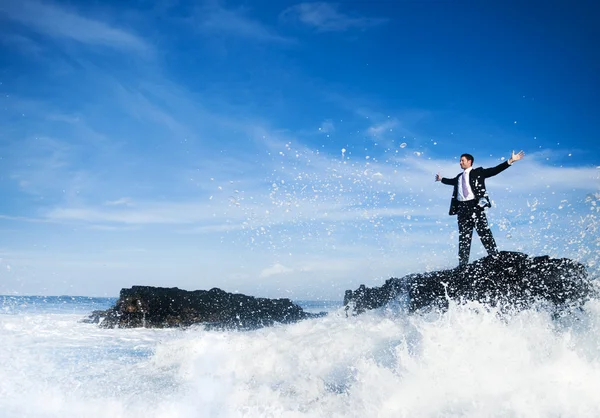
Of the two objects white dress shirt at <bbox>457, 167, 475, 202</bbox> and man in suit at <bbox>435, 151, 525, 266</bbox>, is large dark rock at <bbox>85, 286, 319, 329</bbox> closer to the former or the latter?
man in suit at <bbox>435, 151, 525, 266</bbox>

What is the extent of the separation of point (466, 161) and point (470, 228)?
126cm

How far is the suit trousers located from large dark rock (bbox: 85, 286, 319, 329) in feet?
46.8

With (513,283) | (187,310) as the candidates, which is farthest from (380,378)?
(187,310)

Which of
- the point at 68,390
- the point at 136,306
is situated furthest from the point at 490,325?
the point at 136,306

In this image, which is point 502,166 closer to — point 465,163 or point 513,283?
point 465,163

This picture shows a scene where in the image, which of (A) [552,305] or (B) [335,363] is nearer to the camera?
(A) [552,305]

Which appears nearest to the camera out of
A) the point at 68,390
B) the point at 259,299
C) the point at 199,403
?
the point at 199,403

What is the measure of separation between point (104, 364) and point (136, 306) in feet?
52.8

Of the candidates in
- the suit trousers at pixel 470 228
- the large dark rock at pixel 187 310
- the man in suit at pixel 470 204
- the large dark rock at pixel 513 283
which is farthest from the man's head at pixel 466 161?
the large dark rock at pixel 187 310

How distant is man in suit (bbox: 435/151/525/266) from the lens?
24.3 ft

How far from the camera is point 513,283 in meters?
6.50

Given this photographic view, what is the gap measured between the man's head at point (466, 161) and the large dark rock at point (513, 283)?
1739 millimetres

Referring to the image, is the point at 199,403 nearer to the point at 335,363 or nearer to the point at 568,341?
the point at 335,363

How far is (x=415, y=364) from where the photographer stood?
477 centimetres
